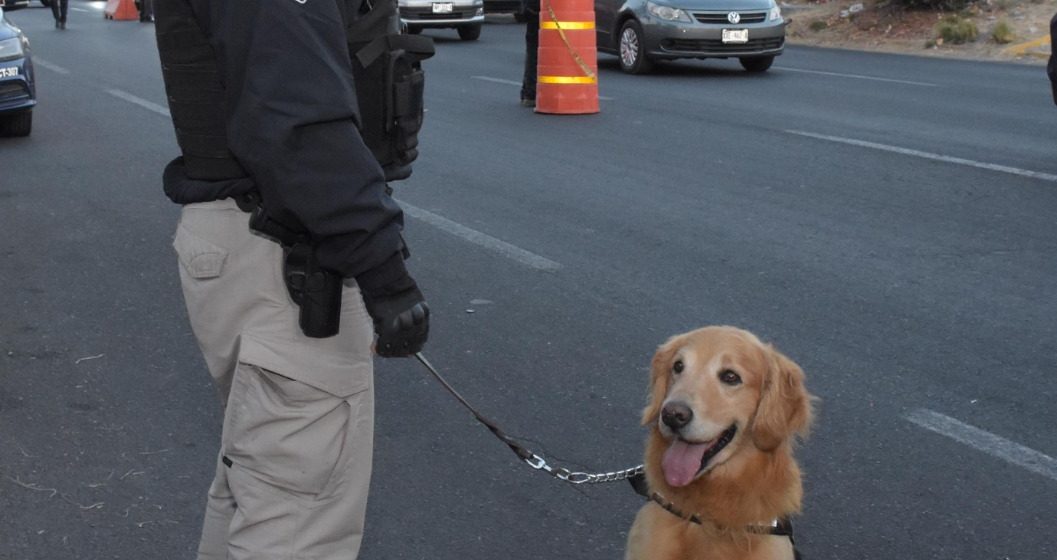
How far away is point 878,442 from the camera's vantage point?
4.77 m

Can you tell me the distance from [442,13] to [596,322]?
17.0m

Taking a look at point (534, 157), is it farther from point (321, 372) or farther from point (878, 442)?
point (321, 372)

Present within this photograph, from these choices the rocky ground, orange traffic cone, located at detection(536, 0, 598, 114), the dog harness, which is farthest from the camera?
the rocky ground

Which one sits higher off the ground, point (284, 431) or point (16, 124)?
point (284, 431)

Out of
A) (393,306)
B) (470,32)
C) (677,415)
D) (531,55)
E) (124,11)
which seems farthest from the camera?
(124,11)

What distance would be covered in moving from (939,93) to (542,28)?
14.5 ft

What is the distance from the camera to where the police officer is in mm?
2443

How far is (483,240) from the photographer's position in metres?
7.72

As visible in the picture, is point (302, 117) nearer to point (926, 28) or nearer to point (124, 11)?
point (926, 28)

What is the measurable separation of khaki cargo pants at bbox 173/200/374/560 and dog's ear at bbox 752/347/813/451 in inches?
35.5

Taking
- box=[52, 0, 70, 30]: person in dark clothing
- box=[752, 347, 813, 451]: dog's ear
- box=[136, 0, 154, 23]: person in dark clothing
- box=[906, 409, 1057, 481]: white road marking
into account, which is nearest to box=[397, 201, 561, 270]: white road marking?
box=[906, 409, 1057, 481]: white road marking

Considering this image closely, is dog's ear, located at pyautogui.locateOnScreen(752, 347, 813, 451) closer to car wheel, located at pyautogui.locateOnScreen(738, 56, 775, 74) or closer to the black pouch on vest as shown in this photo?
the black pouch on vest

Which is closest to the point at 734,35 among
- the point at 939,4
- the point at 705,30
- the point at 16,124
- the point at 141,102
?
the point at 705,30

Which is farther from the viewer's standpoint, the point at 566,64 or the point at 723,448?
the point at 566,64
